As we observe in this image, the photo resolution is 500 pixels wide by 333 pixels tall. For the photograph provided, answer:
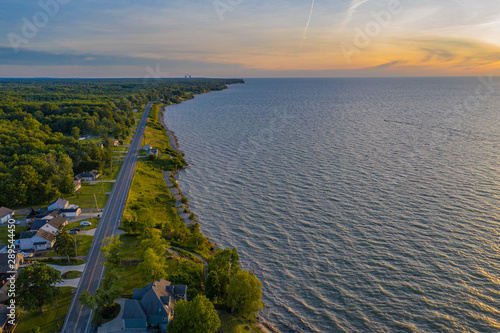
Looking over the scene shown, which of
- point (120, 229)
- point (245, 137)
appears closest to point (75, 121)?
point (245, 137)

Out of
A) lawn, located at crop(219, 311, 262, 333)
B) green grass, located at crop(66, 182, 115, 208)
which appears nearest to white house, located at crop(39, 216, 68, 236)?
green grass, located at crop(66, 182, 115, 208)

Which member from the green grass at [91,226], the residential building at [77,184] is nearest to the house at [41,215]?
the green grass at [91,226]

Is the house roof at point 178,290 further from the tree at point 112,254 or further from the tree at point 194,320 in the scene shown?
the tree at point 112,254

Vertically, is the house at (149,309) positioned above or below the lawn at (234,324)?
above

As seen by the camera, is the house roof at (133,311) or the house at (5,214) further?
the house at (5,214)

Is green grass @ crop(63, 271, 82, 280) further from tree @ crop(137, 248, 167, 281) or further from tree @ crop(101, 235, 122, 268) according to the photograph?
tree @ crop(137, 248, 167, 281)
